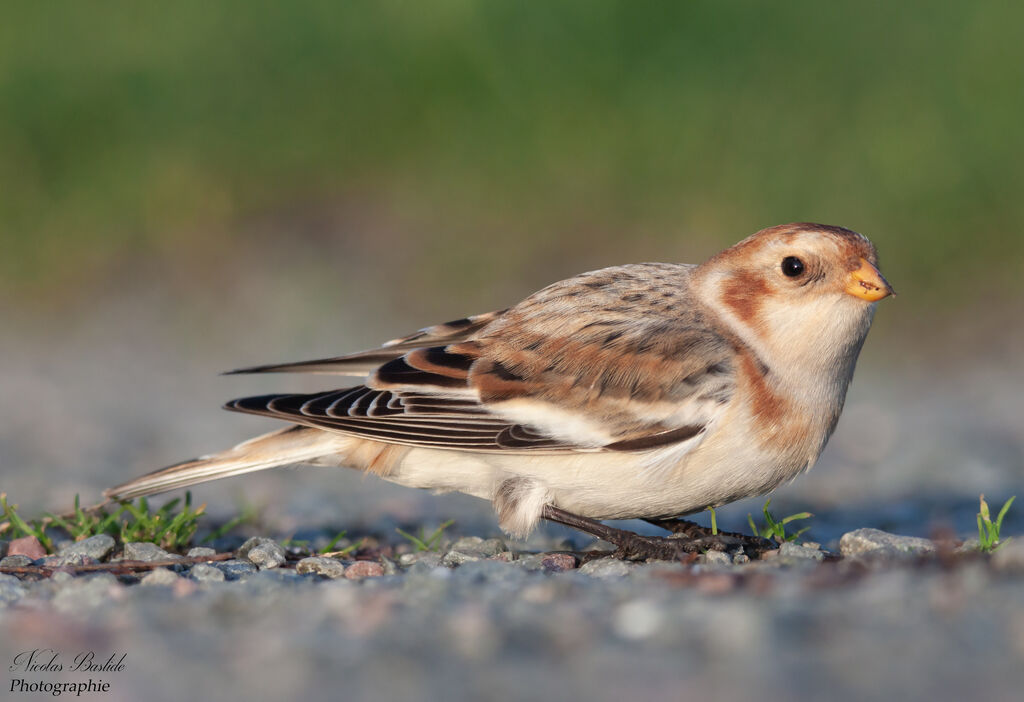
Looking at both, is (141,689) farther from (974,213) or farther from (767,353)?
(974,213)

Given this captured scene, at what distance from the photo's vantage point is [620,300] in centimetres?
461

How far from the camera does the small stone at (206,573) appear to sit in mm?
3812

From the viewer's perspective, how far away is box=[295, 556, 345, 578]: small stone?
4.07 metres

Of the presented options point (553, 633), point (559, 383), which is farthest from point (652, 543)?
point (553, 633)

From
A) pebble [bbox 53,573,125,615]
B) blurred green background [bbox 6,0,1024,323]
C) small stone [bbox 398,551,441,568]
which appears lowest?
small stone [bbox 398,551,441,568]

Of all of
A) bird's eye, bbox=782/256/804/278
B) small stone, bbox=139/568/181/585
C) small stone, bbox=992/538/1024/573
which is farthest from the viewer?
bird's eye, bbox=782/256/804/278

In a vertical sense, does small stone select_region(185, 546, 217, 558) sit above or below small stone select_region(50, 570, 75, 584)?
below

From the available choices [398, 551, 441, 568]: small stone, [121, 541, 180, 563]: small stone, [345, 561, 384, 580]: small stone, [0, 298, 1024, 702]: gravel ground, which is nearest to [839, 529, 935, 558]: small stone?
[0, 298, 1024, 702]: gravel ground

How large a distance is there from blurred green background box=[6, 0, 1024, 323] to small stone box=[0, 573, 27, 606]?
18.4 ft

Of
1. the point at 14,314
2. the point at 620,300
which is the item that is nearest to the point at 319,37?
the point at 14,314

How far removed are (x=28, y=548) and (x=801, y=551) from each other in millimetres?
2589

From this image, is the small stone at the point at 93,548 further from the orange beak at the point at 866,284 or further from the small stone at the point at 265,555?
the orange beak at the point at 866,284

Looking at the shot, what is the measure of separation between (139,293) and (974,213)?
618cm

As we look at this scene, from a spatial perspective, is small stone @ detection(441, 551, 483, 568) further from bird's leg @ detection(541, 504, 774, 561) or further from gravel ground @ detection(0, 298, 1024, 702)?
bird's leg @ detection(541, 504, 774, 561)
